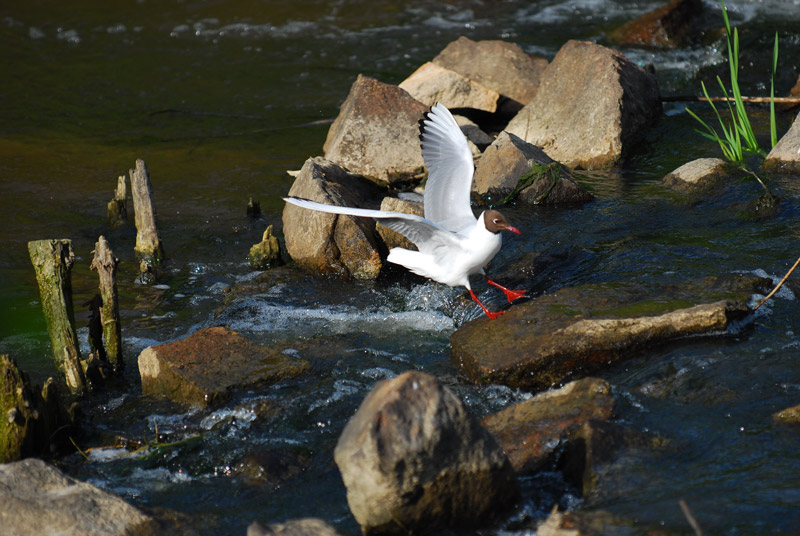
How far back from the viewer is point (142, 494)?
442 centimetres

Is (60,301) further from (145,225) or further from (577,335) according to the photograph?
(577,335)

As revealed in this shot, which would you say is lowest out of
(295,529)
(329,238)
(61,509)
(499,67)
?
(329,238)

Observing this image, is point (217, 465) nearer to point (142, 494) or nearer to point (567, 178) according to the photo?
point (142, 494)

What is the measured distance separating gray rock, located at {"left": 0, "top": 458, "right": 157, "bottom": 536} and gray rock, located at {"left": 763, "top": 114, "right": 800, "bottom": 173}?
21.8 feet

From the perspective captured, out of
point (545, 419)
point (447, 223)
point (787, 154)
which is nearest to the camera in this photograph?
point (545, 419)

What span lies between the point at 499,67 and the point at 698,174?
3.43 m

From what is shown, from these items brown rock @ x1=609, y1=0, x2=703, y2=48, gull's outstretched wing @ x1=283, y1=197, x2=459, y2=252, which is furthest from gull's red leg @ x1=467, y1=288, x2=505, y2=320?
brown rock @ x1=609, y1=0, x2=703, y2=48

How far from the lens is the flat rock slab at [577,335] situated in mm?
5117

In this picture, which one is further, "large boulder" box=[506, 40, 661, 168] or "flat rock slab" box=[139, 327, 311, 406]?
"large boulder" box=[506, 40, 661, 168]

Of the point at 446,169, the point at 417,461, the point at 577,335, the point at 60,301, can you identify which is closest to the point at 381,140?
the point at 446,169

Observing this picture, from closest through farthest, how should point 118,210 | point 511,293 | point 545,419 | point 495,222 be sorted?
1. point 545,419
2. point 495,222
3. point 511,293
4. point 118,210

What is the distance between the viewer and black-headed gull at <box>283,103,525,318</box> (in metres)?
5.96

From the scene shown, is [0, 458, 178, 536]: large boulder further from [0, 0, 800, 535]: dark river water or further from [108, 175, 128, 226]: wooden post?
[108, 175, 128, 226]: wooden post

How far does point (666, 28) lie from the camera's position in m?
13.3
